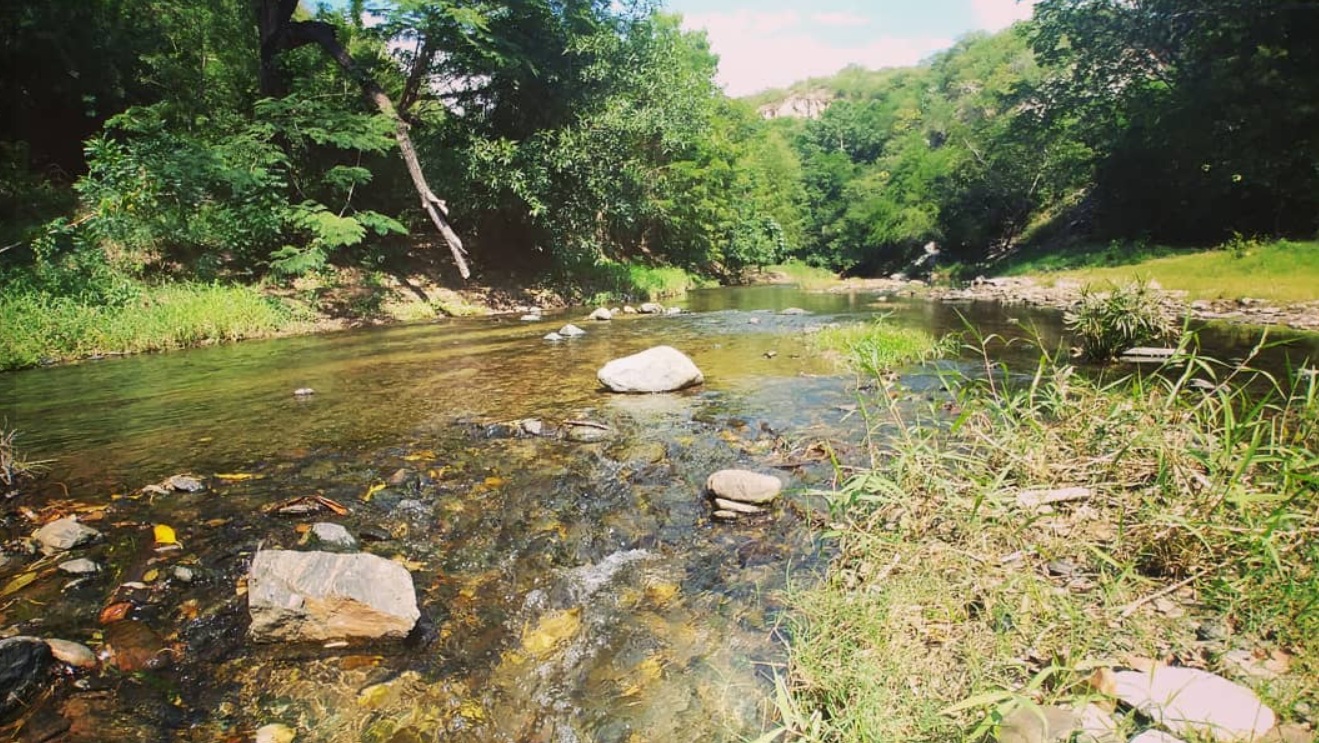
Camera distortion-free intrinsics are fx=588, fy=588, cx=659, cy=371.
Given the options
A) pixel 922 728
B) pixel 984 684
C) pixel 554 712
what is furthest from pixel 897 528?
pixel 554 712

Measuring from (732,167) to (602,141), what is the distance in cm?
1993

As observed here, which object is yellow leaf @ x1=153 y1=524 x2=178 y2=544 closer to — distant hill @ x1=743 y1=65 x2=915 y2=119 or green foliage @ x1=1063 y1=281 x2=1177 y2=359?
green foliage @ x1=1063 y1=281 x2=1177 y2=359

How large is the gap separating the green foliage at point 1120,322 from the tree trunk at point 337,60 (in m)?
A: 15.2

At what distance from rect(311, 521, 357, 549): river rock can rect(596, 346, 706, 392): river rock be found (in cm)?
427

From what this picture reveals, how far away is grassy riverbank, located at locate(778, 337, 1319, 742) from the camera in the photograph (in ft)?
7.20

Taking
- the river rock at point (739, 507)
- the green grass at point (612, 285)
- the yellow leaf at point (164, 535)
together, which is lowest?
the river rock at point (739, 507)

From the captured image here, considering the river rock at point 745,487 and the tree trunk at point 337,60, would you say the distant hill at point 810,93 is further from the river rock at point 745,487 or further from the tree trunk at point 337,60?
the river rock at point 745,487

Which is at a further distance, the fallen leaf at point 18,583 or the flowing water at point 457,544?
the fallen leaf at point 18,583

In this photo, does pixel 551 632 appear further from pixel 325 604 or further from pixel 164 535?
pixel 164 535

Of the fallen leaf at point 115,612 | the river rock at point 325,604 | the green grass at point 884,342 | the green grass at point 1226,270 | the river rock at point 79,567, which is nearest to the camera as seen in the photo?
the river rock at point 325,604

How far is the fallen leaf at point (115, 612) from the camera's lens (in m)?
3.02

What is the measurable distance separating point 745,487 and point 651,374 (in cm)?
375

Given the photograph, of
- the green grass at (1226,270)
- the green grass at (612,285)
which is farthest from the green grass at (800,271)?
the green grass at (1226,270)

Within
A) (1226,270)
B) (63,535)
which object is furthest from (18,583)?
(1226,270)
